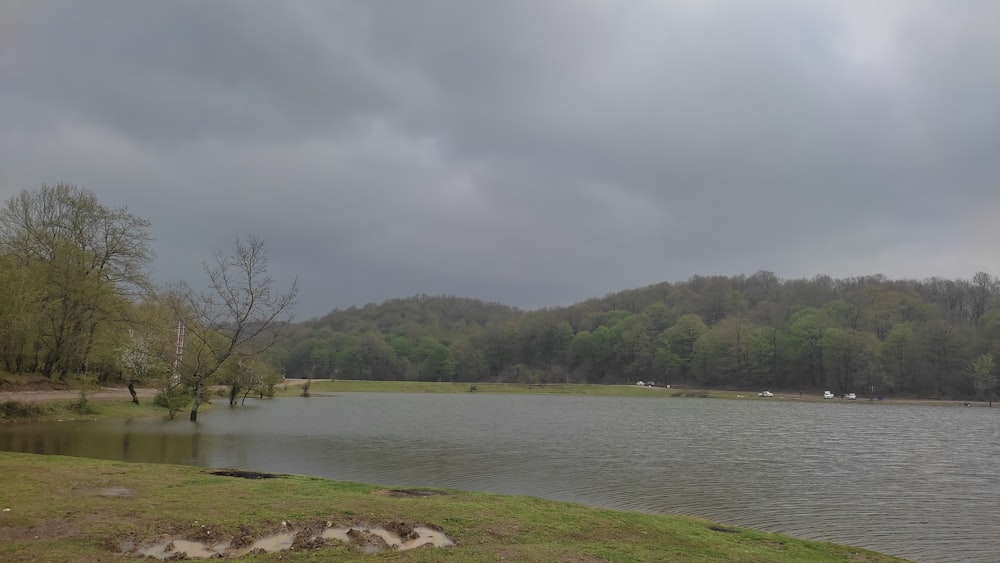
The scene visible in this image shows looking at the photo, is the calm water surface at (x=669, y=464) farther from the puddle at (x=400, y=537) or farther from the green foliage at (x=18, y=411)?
the puddle at (x=400, y=537)

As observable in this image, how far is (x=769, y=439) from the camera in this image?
35.2m

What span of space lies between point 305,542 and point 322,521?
1504 millimetres

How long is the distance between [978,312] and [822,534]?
456ft

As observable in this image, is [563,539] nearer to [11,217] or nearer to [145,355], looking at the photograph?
[145,355]

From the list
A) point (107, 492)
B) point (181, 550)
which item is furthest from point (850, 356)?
point (181, 550)

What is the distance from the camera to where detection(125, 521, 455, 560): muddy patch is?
8688mm

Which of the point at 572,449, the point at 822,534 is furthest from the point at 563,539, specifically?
the point at 572,449

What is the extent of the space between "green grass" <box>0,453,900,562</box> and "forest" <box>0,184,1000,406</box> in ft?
65.7

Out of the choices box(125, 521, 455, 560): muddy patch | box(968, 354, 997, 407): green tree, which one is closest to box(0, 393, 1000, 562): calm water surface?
box(125, 521, 455, 560): muddy patch

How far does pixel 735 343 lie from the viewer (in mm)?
127812

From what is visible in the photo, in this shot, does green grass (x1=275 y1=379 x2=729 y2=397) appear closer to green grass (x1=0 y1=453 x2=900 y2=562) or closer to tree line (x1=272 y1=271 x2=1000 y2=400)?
tree line (x1=272 y1=271 x2=1000 y2=400)

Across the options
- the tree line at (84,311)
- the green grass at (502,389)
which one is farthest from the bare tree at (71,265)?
the green grass at (502,389)

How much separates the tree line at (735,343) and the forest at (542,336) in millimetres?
358

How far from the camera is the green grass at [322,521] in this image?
8.81 meters
